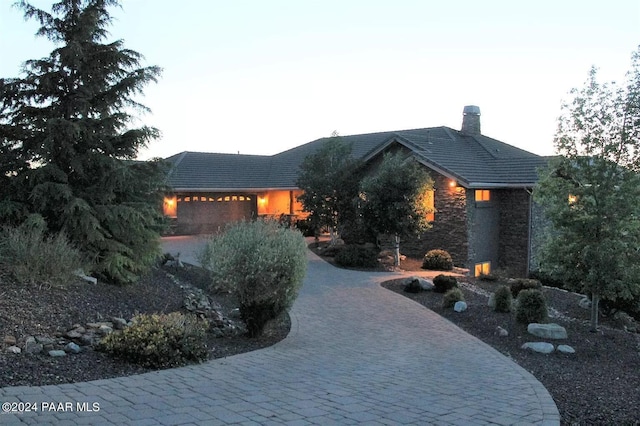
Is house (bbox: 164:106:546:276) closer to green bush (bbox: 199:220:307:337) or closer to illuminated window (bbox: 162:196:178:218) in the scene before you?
illuminated window (bbox: 162:196:178:218)

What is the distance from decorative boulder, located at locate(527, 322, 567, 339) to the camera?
29.4ft

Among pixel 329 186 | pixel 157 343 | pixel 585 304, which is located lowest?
pixel 585 304

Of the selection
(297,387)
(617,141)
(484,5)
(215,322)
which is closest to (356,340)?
(215,322)

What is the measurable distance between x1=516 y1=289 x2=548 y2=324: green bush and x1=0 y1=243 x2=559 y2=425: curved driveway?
1.61m

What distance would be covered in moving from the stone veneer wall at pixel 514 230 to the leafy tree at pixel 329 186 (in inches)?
241

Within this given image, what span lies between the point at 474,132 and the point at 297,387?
24.0m

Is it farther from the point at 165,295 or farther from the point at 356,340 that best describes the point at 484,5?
the point at 165,295

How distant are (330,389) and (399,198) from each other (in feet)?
40.7

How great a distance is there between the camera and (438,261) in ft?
59.5

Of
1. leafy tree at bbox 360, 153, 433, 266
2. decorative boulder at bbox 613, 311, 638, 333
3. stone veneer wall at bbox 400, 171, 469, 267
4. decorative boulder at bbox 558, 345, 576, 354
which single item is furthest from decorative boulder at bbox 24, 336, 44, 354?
stone veneer wall at bbox 400, 171, 469, 267

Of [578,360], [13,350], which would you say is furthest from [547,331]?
[13,350]

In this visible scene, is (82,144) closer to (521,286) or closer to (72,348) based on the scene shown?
(72,348)

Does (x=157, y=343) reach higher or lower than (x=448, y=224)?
lower

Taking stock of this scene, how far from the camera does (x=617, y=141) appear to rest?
9.52 m
